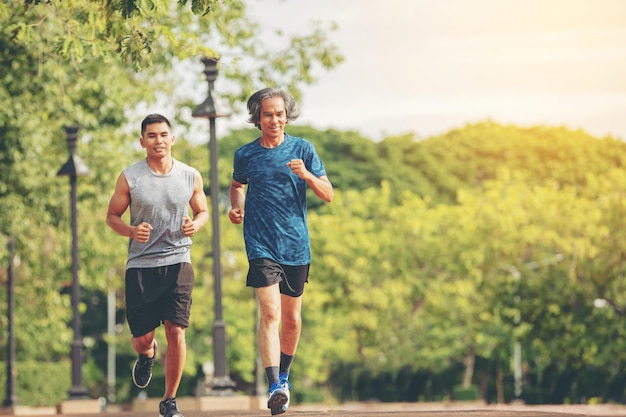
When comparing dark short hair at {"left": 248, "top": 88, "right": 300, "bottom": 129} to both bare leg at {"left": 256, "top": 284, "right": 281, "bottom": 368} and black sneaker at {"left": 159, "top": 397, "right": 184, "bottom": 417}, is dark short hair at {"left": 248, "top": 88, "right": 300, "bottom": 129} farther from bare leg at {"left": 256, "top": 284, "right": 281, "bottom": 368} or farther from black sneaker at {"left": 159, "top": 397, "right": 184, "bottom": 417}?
black sneaker at {"left": 159, "top": 397, "right": 184, "bottom": 417}

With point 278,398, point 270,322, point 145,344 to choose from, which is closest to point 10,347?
point 145,344

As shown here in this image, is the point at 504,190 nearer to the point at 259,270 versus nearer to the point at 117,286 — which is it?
the point at 117,286

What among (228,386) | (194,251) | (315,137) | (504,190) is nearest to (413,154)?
(315,137)

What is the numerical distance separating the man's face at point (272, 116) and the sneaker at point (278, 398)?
171 cm

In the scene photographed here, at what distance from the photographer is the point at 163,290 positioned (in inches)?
388

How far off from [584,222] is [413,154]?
25331 millimetres

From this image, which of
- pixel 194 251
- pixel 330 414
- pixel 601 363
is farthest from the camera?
pixel 194 251

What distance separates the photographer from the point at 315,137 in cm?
6731

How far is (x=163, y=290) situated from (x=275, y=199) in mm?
980

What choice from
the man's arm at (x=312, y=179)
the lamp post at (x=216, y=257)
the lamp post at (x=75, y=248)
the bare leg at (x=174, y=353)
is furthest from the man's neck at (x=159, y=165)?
the lamp post at (x=75, y=248)

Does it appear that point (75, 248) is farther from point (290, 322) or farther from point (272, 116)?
point (272, 116)

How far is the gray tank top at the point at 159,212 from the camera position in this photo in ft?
31.9

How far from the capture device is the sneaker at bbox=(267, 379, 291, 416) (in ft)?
32.1

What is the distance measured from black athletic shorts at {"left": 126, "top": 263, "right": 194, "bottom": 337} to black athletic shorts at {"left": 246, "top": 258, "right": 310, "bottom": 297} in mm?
431
